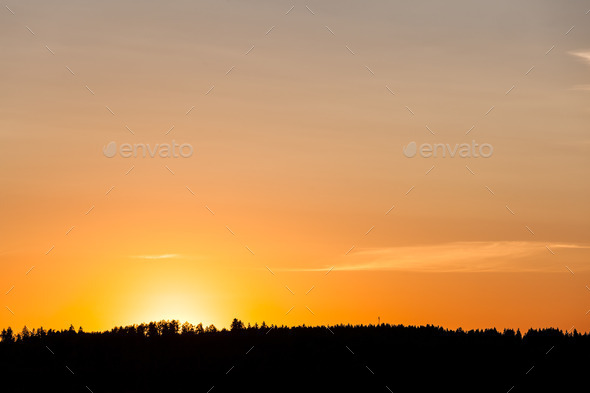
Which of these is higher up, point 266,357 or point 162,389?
point 266,357

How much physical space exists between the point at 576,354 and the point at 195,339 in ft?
197

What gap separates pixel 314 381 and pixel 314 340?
6289 mm

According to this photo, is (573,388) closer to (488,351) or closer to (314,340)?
(488,351)

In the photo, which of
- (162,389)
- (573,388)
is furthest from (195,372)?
(573,388)

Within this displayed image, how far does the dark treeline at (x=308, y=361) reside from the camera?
447 ft

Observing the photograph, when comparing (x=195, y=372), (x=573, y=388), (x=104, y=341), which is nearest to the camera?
(x=573, y=388)

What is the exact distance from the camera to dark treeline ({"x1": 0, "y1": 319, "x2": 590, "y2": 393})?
447ft

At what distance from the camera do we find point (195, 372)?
143m

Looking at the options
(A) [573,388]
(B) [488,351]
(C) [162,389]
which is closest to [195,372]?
(C) [162,389]

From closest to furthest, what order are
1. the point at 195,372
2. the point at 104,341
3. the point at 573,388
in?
the point at 573,388
the point at 195,372
the point at 104,341

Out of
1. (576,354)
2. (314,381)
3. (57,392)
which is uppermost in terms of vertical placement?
(576,354)

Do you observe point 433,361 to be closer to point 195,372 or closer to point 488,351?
point 488,351

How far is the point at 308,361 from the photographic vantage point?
14500 cm

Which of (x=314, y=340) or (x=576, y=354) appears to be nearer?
(x=576, y=354)
